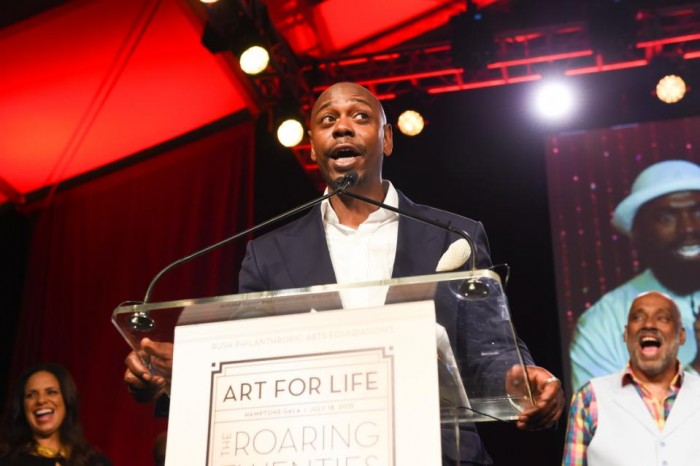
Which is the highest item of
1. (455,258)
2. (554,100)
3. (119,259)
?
(554,100)

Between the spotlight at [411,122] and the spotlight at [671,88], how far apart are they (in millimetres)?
1501

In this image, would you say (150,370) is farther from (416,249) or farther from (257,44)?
(257,44)

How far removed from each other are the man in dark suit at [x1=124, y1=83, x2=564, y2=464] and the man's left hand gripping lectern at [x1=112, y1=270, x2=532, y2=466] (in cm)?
40

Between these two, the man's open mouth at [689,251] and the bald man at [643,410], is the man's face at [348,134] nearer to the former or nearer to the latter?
the bald man at [643,410]

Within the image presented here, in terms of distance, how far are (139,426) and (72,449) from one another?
135 cm

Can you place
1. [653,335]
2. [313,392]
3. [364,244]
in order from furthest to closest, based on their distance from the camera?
[653,335], [364,244], [313,392]

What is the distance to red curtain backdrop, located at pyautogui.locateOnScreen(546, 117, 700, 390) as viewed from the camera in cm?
520

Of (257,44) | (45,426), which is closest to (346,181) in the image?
(45,426)

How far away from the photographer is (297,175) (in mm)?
6625

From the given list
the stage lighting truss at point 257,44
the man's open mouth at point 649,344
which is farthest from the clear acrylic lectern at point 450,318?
the stage lighting truss at point 257,44

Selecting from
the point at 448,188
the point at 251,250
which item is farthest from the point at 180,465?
the point at 448,188

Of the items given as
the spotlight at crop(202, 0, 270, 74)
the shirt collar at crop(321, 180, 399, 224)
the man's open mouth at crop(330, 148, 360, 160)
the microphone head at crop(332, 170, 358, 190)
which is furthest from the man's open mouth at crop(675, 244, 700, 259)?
the microphone head at crop(332, 170, 358, 190)

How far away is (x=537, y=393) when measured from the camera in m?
1.49

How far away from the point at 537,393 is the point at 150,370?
65 cm
